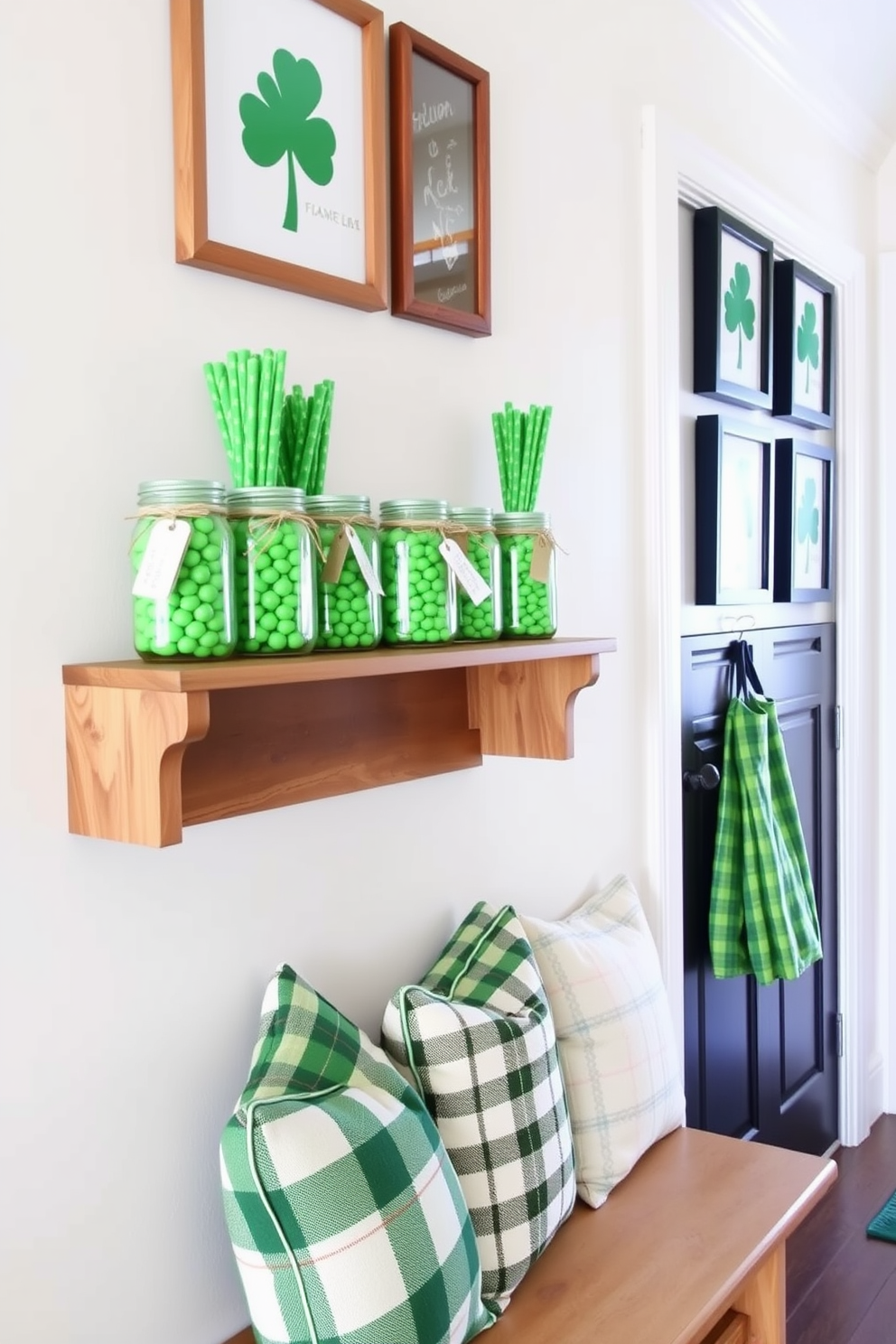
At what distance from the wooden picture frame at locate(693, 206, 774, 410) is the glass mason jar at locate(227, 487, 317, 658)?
1.44 m

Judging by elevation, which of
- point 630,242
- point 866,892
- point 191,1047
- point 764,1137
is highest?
point 630,242

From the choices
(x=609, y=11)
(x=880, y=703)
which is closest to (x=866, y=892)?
(x=880, y=703)

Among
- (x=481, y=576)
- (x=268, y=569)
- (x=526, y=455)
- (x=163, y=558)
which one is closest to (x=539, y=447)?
(x=526, y=455)

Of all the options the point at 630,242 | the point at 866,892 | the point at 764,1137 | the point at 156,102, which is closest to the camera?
the point at 156,102

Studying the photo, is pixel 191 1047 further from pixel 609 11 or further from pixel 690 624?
pixel 609 11

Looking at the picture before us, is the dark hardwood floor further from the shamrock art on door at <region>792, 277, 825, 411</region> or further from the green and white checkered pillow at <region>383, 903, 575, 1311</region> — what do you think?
the shamrock art on door at <region>792, 277, 825, 411</region>

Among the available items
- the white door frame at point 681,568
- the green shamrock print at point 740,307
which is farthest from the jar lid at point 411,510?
the green shamrock print at point 740,307

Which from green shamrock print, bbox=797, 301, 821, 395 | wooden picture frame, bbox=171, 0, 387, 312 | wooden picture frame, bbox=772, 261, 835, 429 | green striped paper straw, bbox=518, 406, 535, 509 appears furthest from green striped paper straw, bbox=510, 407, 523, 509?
green shamrock print, bbox=797, 301, 821, 395

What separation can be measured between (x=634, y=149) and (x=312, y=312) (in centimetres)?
95

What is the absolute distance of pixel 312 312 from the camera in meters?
1.37

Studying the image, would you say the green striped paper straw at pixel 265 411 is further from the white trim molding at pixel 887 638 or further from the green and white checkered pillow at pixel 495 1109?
the white trim molding at pixel 887 638

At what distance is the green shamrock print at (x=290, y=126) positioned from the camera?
1258 millimetres

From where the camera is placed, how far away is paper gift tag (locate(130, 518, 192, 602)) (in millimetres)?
1021

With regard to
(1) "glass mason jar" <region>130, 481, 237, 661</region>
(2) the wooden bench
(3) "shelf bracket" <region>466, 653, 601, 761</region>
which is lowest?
(2) the wooden bench
